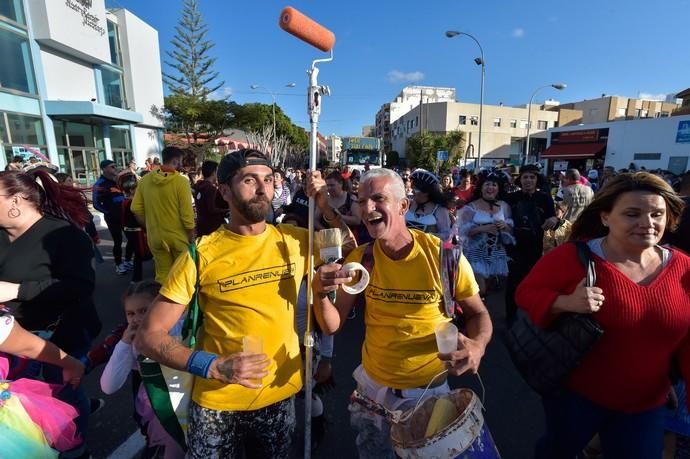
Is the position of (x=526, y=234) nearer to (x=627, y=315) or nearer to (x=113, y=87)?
(x=627, y=315)

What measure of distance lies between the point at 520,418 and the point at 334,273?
8.02ft

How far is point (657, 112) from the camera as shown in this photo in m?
50.3

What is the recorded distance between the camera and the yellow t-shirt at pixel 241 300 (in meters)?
1.63

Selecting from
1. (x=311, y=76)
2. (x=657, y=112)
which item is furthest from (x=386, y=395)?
(x=657, y=112)

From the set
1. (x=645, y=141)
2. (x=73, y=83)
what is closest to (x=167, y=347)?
(x=73, y=83)

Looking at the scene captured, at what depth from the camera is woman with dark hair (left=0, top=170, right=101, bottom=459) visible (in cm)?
197

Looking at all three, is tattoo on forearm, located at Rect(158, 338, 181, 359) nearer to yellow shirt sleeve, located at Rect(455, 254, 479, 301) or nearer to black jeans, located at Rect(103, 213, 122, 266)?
yellow shirt sleeve, located at Rect(455, 254, 479, 301)

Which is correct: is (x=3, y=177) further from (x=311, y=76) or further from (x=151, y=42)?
(x=151, y=42)

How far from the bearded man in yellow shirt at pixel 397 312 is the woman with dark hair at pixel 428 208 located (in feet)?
8.39

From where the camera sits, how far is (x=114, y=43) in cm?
2241

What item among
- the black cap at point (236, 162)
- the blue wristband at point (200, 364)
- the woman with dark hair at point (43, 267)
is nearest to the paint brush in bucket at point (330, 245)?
the black cap at point (236, 162)

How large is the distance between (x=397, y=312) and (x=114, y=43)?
28.2 m

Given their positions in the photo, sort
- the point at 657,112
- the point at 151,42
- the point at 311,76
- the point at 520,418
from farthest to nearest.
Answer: the point at 657,112
the point at 151,42
the point at 520,418
the point at 311,76

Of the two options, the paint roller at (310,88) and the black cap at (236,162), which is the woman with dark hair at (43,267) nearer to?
the black cap at (236,162)
